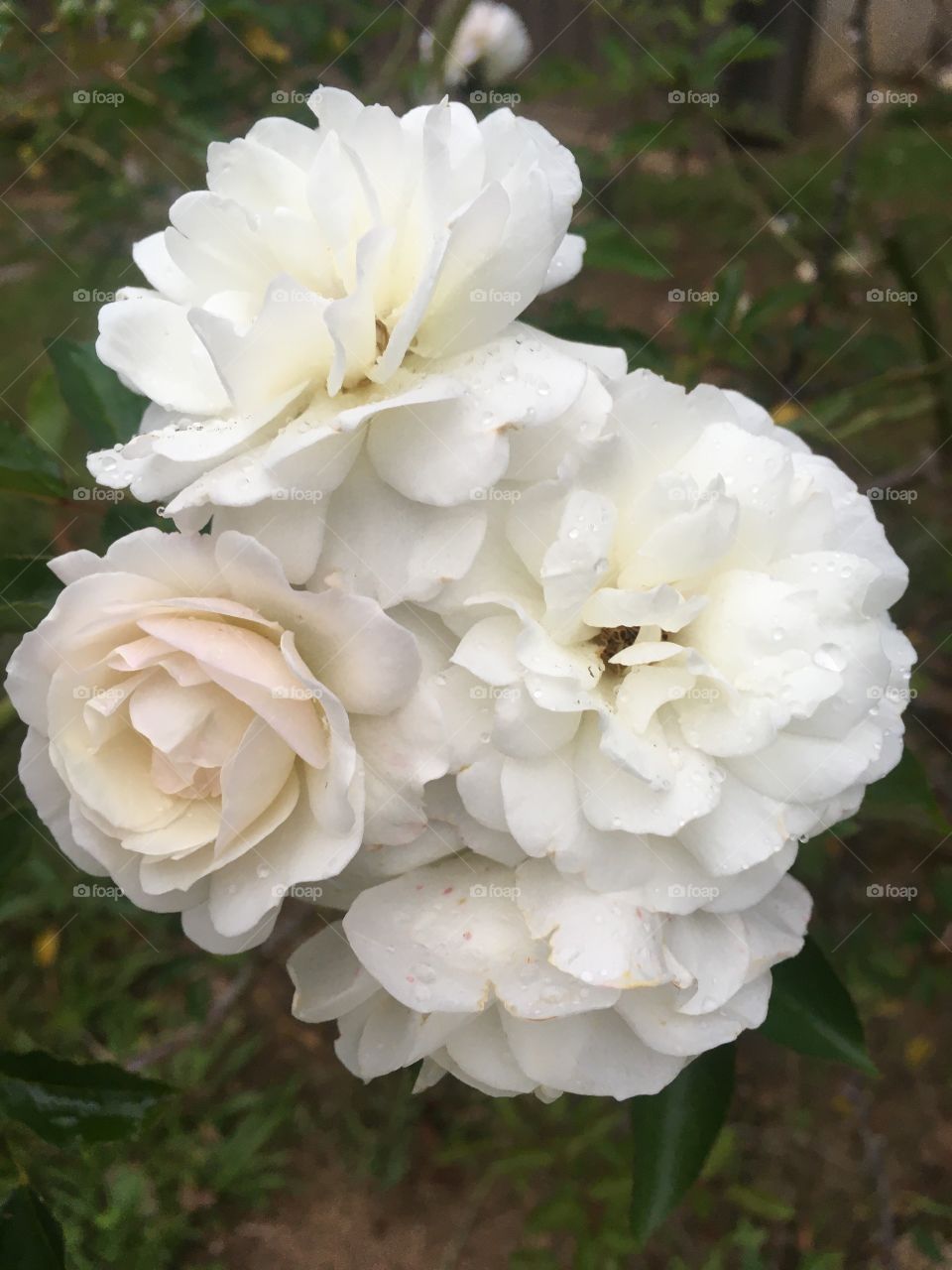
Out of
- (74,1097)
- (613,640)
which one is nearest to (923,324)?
(613,640)

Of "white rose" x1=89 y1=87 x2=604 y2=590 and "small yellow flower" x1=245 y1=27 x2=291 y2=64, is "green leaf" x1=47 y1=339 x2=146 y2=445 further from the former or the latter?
"small yellow flower" x1=245 y1=27 x2=291 y2=64

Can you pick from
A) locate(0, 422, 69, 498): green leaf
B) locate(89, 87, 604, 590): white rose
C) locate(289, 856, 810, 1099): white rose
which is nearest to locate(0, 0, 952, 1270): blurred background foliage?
locate(0, 422, 69, 498): green leaf

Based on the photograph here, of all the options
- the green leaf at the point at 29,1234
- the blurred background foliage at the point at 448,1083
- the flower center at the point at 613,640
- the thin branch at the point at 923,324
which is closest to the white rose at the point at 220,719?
the flower center at the point at 613,640

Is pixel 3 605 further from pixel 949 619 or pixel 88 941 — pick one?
pixel 949 619

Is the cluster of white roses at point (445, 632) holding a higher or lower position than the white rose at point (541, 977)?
higher

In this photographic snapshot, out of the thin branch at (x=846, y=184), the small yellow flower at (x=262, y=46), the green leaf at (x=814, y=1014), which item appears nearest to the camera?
the green leaf at (x=814, y=1014)

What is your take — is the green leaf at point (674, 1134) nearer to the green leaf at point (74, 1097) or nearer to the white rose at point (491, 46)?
the green leaf at point (74, 1097)
